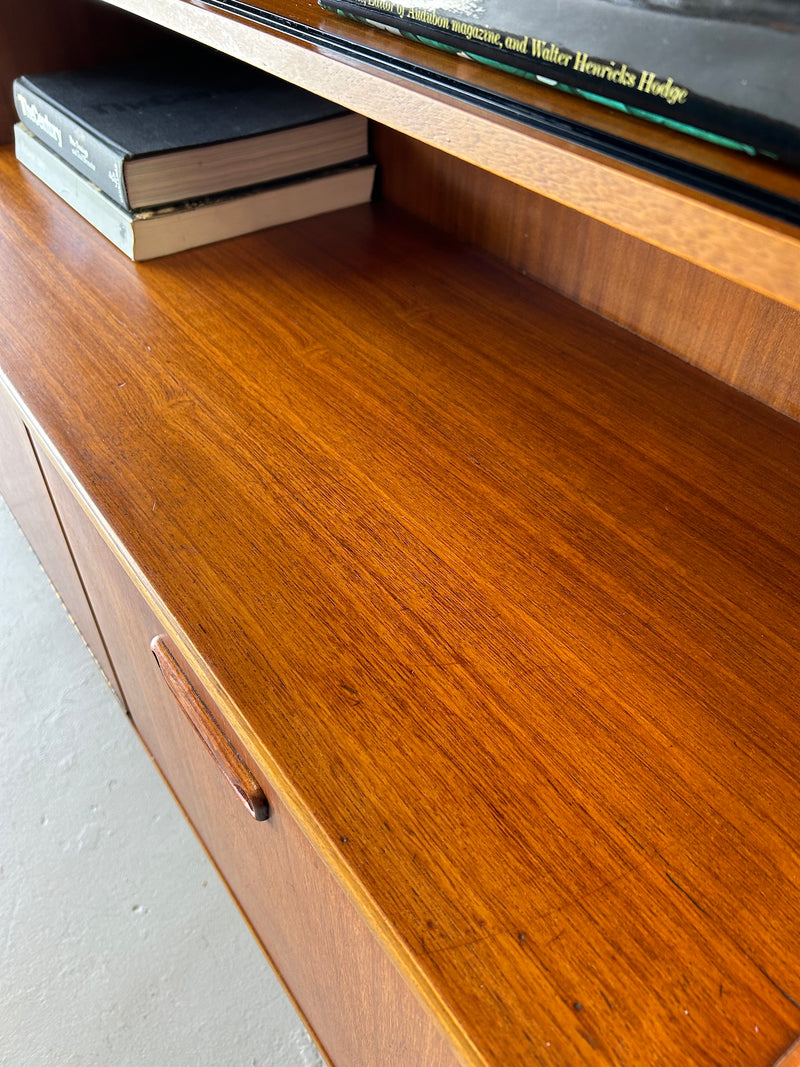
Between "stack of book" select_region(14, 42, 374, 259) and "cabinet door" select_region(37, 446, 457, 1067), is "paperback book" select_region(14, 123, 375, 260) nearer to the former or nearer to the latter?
"stack of book" select_region(14, 42, 374, 259)

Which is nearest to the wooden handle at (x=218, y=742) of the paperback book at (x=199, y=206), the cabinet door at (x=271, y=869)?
the cabinet door at (x=271, y=869)

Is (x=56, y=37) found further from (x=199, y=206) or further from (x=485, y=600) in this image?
(x=485, y=600)

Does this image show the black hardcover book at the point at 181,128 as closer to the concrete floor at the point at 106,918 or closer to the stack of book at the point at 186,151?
the stack of book at the point at 186,151

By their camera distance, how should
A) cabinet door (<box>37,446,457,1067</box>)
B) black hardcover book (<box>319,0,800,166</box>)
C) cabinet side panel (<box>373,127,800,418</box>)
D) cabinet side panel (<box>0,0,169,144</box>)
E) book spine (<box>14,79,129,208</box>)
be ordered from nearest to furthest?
black hardcover book (<box>319,0,800,166</box>) < cabinet door (<box>37,446,457,1067</box>) < cabinet side panel (<box>373,127,800,418</box>) < book spine (<box>14,79,129,208</box>) < cabinet side panel (<box>0,0,169,144</box>)

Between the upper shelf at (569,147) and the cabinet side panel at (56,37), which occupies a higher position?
the upper shelf at (569,147)

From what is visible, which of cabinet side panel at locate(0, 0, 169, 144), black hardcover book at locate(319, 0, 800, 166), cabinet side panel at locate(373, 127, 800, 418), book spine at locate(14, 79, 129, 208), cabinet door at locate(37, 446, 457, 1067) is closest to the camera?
black hardcover book at locate(319, 0, 800, 166)

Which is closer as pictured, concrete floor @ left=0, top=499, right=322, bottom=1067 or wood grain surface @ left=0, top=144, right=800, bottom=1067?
wood grain surface @ left=0, top=144, right=800, bottom=1067

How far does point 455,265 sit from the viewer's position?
2.59 ft

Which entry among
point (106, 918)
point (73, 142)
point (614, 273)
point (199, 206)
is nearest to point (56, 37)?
point (73, 142)

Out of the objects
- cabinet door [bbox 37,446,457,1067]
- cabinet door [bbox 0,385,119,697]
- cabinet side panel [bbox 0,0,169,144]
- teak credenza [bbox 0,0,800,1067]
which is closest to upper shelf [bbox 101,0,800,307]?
teak credenza [bbox 0,0,800,1067]

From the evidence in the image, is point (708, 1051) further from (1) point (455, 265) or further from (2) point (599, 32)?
(1) point (455, 265)

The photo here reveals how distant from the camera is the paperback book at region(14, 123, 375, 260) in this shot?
2.56ft

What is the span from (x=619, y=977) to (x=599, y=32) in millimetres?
380

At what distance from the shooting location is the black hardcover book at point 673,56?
0.29 metres
